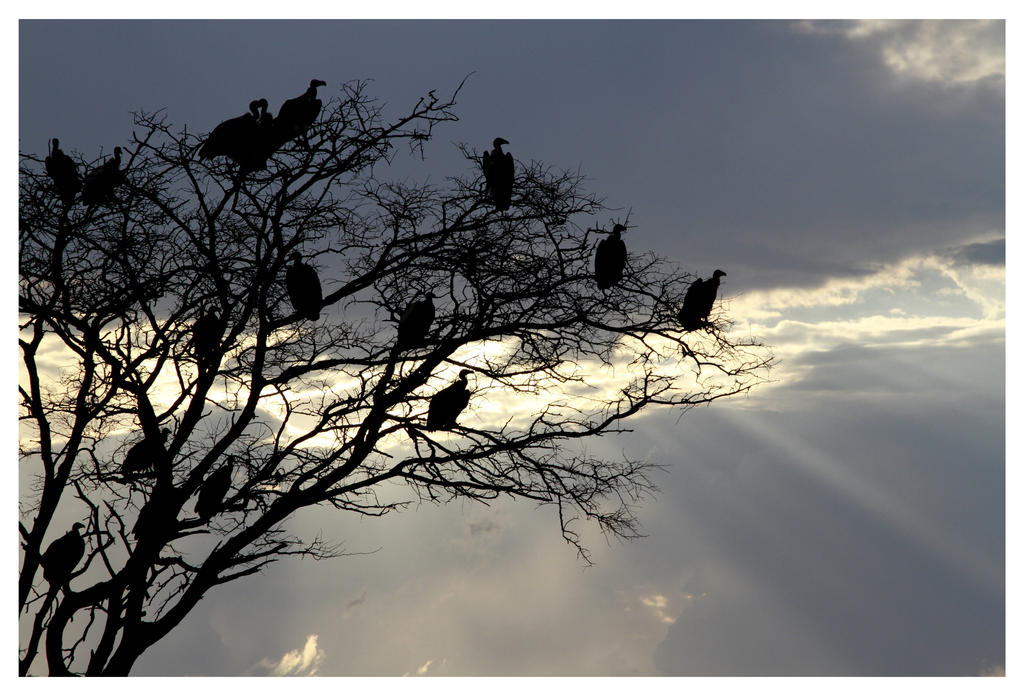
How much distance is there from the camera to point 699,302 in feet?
29.0

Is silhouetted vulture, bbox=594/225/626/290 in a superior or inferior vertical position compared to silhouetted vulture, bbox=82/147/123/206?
inferior

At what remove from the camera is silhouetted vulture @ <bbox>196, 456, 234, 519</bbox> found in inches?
326

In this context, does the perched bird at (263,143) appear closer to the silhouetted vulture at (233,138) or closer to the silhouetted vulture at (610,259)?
the silhouetted vulture at (233,138)

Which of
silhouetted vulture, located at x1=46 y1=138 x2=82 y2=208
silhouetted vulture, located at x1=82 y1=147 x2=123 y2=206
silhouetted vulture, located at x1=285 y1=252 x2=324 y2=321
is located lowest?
silhouetted vulture, located at x1=285 y1=252 x2=324 y2=321

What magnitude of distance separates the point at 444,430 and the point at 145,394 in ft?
10.9

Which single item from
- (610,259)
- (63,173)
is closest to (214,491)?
(63,173)

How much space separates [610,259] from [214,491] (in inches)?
194

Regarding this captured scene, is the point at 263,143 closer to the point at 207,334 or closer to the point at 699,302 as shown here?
the point at 207,334

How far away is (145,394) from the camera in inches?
349

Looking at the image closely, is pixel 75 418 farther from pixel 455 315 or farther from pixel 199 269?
pixel 455 315

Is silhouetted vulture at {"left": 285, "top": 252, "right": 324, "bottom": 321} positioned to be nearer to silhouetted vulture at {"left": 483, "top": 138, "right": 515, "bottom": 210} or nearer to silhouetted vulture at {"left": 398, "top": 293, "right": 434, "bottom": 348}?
silhouetted vulture at {"left": 398, "top": 293, "right": 434, "bottom": 348}

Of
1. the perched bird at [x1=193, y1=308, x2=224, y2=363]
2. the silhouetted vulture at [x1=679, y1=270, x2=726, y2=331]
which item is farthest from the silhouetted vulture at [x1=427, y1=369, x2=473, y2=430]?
the silhouetted vulture at [x1=679, y1=270, x2=726, y2=331]

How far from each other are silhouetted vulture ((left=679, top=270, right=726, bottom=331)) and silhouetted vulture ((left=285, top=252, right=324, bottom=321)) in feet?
13.1

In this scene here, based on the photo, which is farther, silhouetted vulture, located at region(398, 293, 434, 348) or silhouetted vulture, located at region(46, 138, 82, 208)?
silhouetted vulture, located at region(46, 138, 82, 208)
